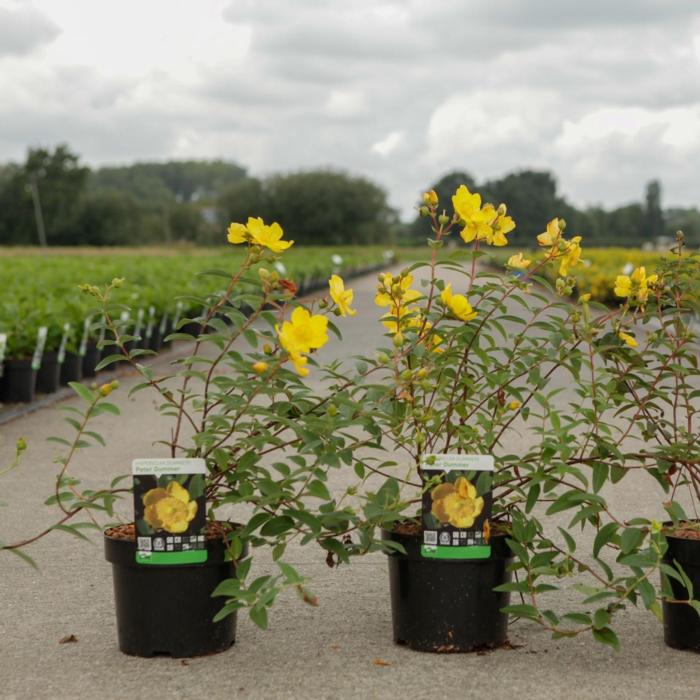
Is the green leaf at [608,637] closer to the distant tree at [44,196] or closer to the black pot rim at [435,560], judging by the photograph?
the black pot rim at [435,560]

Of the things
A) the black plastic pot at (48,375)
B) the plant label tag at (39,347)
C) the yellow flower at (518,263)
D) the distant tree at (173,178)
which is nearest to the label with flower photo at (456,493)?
the yellow flower at (518,263)

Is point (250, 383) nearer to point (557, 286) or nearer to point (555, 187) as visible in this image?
point (557, 286)

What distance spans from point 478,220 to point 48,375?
698cm

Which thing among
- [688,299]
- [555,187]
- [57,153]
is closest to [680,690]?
[688,299]

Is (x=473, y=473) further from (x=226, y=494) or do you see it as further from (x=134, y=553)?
(x=134, y=553)

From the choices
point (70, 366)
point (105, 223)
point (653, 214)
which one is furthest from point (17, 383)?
point (653, 214)

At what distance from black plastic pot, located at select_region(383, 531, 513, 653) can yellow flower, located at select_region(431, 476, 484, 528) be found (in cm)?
13

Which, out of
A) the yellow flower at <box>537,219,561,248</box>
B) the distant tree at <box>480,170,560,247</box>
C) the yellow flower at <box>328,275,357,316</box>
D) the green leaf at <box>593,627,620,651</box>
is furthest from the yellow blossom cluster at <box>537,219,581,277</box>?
the distant tree at <box>480,170,560,247</box>

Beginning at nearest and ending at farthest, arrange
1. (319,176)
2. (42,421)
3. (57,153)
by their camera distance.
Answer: (42,421)
(57,153)
(319,176)

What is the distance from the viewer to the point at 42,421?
8312 mm

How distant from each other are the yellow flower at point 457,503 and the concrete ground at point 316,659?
0.41 meters

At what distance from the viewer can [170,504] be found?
3.06 meters

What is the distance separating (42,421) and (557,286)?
590cm

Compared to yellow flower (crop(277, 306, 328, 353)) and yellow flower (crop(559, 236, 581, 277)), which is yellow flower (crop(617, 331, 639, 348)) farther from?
yellow flower (crop(277, 306, 328, 353))
